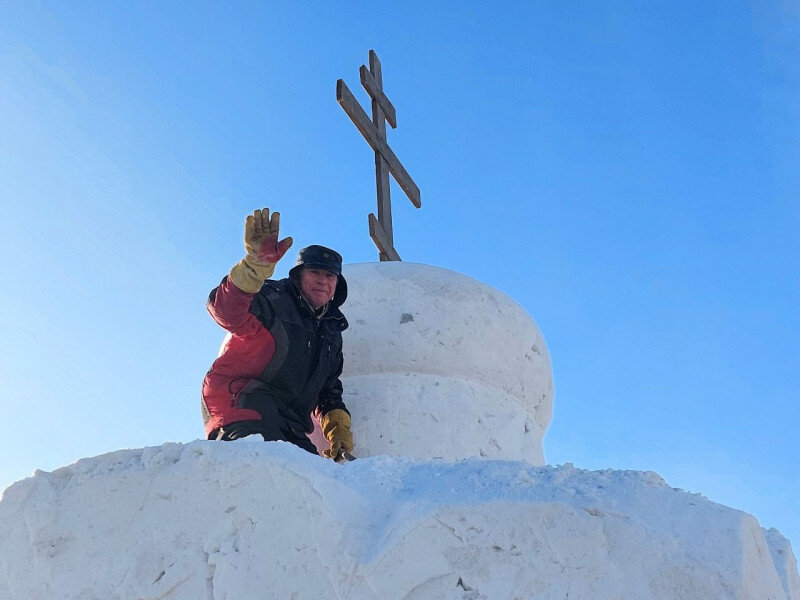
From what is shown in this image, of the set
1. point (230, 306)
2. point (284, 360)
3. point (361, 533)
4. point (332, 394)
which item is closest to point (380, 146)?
point (332, 394)

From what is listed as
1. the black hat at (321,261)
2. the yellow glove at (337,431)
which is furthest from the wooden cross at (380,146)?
the yellow glove at (337,431)

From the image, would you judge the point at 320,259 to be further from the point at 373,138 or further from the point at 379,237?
the point at 373,138

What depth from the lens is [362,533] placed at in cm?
204

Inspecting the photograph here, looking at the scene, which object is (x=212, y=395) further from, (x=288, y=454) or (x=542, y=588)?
(x=542, y=588)

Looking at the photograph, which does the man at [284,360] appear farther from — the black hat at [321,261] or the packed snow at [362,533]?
the packed snow at [362,533]

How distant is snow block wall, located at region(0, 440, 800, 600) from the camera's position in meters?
1.91

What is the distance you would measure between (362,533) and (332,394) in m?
1.39

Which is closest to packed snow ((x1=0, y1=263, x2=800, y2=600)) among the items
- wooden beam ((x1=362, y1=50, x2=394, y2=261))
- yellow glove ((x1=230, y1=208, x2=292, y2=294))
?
yellow glove ((x1=230, y1=208, x2=292, y2=294))

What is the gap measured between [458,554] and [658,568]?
1.39ft

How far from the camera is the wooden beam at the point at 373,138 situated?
5.15 metres

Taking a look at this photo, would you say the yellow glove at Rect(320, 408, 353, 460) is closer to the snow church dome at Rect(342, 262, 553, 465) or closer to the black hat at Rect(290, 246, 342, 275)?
the snow church dome at Rect(342, 262, 553, 465)

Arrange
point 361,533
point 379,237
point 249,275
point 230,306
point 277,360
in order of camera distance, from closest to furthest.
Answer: point 361,533, point 249,275, point 230,306, point 277,360, point 379,237

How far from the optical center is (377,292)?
3559 millimetres

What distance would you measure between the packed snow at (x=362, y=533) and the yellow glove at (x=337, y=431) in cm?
92
